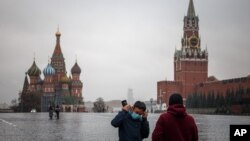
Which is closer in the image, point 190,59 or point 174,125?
point 174,125

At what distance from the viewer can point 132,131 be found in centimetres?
785

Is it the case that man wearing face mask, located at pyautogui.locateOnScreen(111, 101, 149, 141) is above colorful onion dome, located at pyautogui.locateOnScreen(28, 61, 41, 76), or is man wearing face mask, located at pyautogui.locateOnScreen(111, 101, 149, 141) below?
below

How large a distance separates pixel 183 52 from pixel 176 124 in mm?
152182

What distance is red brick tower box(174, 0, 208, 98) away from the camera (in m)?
154

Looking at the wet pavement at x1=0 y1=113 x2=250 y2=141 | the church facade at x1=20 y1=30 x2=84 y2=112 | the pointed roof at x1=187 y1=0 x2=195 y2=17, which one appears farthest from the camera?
the pointed roof at x1=187 y1=0 x2=195 y2=17

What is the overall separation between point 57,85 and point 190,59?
43.7 m

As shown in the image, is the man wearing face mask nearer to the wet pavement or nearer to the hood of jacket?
the hood of jacket

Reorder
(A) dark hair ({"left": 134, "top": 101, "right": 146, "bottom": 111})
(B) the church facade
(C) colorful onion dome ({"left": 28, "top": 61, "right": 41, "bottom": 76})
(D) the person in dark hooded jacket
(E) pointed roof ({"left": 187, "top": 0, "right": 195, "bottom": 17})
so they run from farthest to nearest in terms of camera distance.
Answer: (E) pointed roof ({"left": 187, "top": 0, "right": 195, "bottom": 17}), (C) colorful onion dome ({"left": 28, "top": 61, "right": 41, "bottom": 76}), (B) the church facade, (A) dark hair ({"left": 134, "top": 101, "right": 146, "bottom": 111}), (D) the person in dark hooded jacket

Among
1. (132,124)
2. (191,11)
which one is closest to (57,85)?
(191,11)

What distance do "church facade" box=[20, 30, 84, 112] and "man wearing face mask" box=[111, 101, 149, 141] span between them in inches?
4617

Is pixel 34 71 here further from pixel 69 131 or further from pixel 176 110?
pixel 176 110

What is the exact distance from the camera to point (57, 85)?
427ft

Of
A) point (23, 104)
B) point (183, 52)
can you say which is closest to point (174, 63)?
point (183, 52)

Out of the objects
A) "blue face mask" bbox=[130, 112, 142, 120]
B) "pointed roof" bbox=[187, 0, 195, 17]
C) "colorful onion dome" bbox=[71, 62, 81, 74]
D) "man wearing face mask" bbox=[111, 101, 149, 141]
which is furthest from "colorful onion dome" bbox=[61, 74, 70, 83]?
"blue face mask" bbox=[130, 112, 142, 120]
